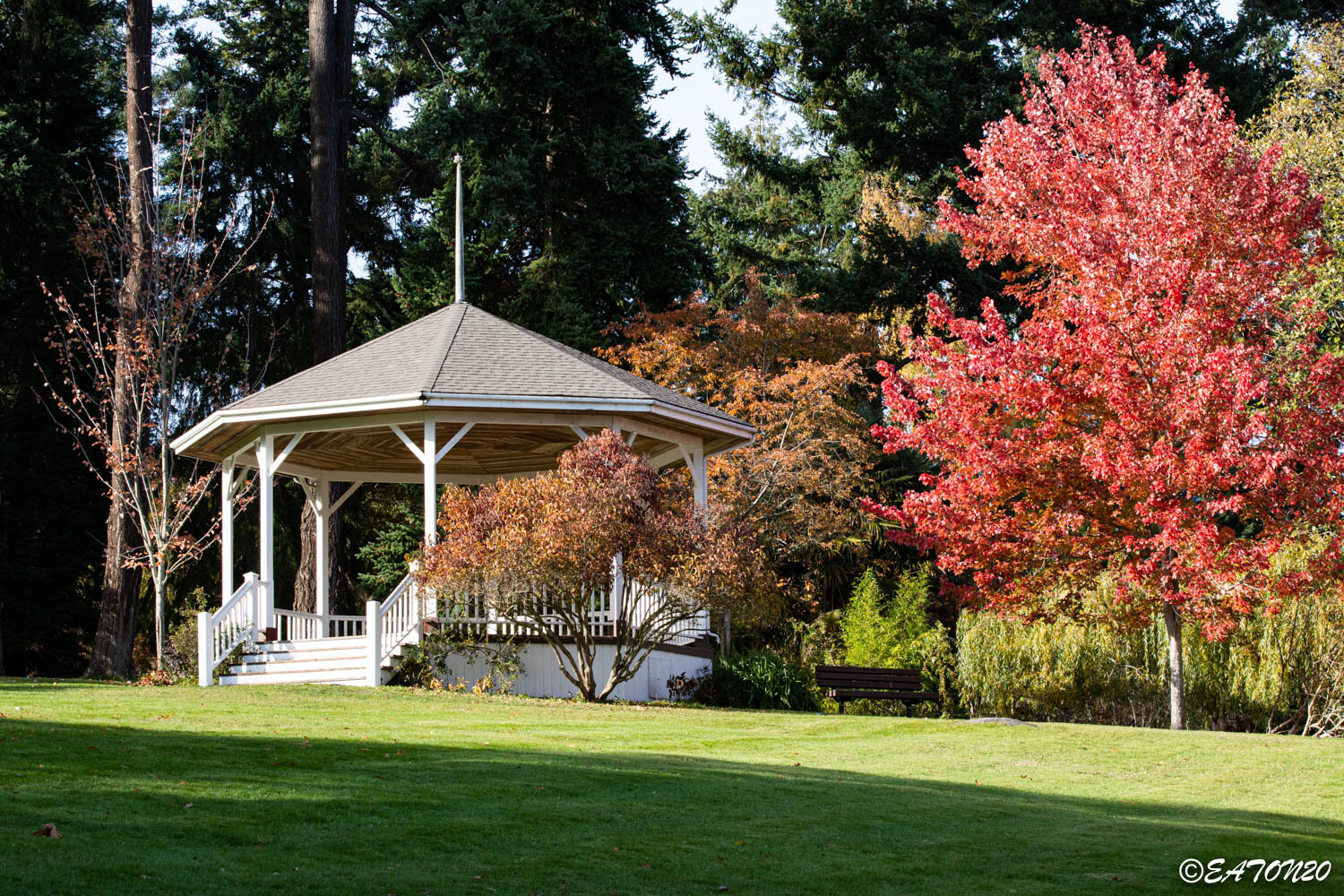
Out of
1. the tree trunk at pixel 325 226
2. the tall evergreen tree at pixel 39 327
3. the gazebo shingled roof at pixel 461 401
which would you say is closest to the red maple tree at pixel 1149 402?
the gazebo shingled roof at pixel 461 401

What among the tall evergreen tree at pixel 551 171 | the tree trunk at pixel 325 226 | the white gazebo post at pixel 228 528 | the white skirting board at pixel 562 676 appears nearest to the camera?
the white skirting board at pixel 562 676

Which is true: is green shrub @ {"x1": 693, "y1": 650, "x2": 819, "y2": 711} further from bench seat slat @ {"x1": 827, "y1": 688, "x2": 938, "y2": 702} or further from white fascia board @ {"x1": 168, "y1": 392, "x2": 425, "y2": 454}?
white fascia board @ {"x1": 168, "y1": 392, "x2": 425, "y2": 454}

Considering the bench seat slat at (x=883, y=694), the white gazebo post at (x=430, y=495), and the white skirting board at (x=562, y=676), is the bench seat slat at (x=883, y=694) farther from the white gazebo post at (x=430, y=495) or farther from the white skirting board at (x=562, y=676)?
the white gazebo post at (x=430, y=495)

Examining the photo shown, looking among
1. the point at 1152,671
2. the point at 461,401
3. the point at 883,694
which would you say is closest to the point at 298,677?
the point at 461,401

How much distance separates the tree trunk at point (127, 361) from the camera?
65.4 ft

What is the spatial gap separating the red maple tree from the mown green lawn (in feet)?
10.7

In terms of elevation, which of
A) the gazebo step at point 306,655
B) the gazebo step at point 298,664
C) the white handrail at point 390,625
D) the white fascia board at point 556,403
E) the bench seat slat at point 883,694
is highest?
the white fascia board at point 556,403

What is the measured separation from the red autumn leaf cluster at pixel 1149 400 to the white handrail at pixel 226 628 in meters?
8.61

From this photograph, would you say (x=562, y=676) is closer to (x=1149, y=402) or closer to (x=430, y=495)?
(x=430, y=495)

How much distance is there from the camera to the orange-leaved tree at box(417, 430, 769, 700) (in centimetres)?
1347

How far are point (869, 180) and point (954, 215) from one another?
38.5 ft

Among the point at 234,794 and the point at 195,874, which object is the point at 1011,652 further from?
the point at 195,874

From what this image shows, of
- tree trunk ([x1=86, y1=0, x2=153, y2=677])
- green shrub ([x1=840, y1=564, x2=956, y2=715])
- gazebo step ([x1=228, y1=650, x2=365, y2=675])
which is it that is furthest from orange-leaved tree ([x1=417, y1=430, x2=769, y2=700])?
tree trunk ([x1=86, y1=0, x2=153, y2=677])

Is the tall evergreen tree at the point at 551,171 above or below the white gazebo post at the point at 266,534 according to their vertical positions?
above
